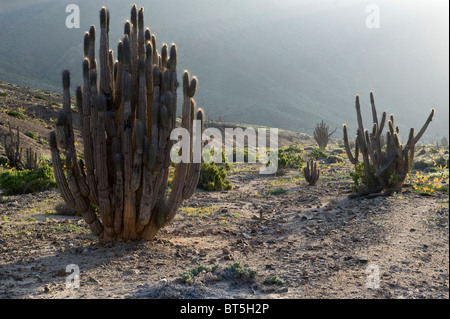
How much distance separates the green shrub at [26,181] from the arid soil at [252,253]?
62.3 inches

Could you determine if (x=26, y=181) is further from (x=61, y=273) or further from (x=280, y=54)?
(x=280, y=54)

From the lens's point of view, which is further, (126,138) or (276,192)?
(276,192)

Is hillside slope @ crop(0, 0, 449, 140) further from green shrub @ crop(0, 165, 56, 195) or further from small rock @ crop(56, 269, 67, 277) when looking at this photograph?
small rock @ crop(56, 269, 67, 277)

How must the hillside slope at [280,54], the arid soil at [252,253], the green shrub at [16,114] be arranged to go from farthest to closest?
the hillside slope at [280,54] → the green shrub at [16,114] → the arid soil at [252,253]

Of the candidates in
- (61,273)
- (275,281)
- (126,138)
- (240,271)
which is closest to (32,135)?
(126,138)

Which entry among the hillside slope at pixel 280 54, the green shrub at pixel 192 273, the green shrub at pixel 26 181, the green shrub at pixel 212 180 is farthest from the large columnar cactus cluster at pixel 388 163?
the hillside slope at pixel 280 54

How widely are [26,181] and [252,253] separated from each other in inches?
299

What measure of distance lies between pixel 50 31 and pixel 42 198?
101 m

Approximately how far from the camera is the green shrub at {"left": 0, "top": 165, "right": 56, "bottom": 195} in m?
11.0

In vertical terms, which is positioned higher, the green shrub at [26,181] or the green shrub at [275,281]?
the green shrub at [26,181]

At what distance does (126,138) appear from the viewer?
5875 millimetres

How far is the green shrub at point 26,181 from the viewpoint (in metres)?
11.0

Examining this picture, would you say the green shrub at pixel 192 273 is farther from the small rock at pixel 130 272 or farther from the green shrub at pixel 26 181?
the green shrub at pixel 26 181

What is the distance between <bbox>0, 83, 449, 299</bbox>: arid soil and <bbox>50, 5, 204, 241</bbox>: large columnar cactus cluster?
49 cm
